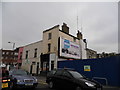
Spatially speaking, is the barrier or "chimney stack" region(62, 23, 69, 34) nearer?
the barrier

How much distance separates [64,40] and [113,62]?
12.1m

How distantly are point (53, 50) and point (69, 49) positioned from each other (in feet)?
10.9

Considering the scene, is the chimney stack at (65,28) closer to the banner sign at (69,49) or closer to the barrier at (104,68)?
the banner sign at (69,49)

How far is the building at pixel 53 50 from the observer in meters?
21.6

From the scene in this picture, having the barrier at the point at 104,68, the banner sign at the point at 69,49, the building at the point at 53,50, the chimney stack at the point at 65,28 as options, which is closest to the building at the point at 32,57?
the building at the point at 53,50

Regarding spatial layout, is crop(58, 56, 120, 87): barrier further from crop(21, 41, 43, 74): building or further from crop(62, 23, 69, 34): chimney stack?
crop(21, 41, 43, 74): building

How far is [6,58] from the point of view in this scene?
69750mm

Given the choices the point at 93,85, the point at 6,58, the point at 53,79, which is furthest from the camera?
the point at 6,58

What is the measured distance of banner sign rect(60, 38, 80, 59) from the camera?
21875 mm

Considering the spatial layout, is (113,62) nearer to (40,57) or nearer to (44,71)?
(44,71)

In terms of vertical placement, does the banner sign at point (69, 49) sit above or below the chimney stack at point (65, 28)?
below

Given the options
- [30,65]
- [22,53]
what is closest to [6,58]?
[22,53]

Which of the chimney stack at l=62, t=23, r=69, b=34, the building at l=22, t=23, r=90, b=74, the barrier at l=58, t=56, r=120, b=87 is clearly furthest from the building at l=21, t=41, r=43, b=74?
the barrier at l=58, t=56, r=120, b=87

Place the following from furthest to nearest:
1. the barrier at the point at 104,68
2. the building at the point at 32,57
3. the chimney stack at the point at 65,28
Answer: the building at the point at 32,57 < the chimney stack at the point at 65,28 < the barrier at the point at 104,68
